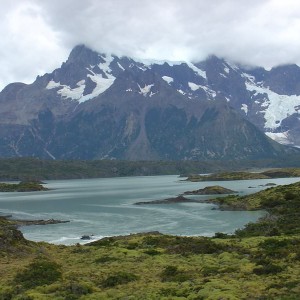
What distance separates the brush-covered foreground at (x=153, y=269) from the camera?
34.9m

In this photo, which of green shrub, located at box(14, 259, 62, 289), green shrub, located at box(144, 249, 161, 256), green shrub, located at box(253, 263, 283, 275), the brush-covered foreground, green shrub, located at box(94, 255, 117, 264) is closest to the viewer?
the brush-covered foreground

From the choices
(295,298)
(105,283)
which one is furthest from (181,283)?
(295,298)

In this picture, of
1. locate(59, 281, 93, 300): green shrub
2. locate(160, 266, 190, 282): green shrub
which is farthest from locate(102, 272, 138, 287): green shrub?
locate(160, 266, 190, 282): green shrub

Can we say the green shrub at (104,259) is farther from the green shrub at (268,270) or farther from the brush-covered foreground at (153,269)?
the green shrub at (268,270)

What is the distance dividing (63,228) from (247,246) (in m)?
66.4

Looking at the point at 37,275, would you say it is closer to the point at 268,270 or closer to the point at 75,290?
the point at 75,290

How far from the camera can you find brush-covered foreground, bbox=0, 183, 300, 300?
115 feet

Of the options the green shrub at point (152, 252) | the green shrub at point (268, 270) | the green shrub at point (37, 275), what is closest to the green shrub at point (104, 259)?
the green shrub at point (152, 252)

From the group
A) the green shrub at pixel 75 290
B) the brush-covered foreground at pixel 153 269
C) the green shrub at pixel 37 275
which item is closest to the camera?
the brush-covered foreground at pixel 153 269

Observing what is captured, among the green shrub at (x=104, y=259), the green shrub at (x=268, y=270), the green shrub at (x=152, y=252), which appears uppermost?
the green shrub at (x=268, y=270)

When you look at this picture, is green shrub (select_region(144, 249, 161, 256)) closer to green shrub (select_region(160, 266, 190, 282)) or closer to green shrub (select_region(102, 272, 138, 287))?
green shrub (select_region(160, 266, 190, 282))

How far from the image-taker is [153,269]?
44.3m

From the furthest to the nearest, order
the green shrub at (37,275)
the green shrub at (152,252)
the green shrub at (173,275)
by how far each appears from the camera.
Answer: the green shrub at (152,252)
the green shrub at (37,275)
the green shrub at (173,275)

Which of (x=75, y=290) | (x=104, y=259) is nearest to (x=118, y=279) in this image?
(x=75, y=290)
